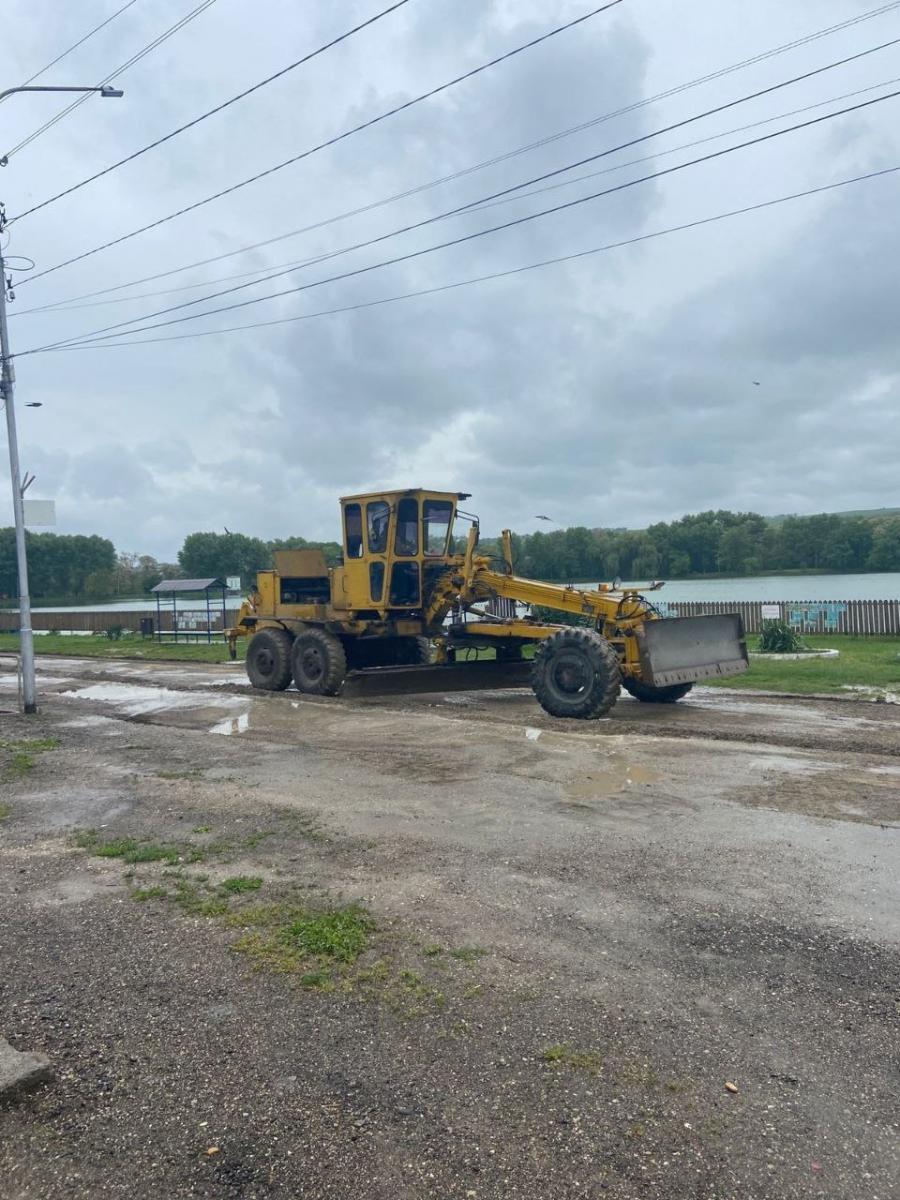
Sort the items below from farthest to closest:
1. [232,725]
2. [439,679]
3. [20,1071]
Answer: [439,679] < [232,725] < [20,1071]

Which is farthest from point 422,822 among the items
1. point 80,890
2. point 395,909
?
point 80,890

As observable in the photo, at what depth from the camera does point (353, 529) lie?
16.4 meters

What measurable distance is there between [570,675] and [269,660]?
Answer: 676cm

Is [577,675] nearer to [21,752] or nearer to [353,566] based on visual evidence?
[353,566]

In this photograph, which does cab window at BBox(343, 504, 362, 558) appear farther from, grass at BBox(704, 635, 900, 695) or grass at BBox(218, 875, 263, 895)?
grass at BBox(218, 875, 263, 895)

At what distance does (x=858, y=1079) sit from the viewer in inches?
142

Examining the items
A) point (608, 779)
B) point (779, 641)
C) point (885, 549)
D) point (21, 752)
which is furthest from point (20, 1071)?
point (885, 549)

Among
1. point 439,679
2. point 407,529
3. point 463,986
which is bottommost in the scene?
point 463,986

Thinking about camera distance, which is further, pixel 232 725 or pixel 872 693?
pixel 872 693

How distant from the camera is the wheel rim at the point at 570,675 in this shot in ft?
41.9

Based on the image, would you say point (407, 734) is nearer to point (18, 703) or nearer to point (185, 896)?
point (185, 896)

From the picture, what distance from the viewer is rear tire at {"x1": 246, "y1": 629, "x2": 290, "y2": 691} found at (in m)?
17.2

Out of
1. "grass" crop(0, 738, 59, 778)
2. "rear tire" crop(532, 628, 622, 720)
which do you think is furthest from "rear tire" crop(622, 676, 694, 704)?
"grass" crop(0, 738, 59, 778)

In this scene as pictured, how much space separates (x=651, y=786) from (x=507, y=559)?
7037 mm
